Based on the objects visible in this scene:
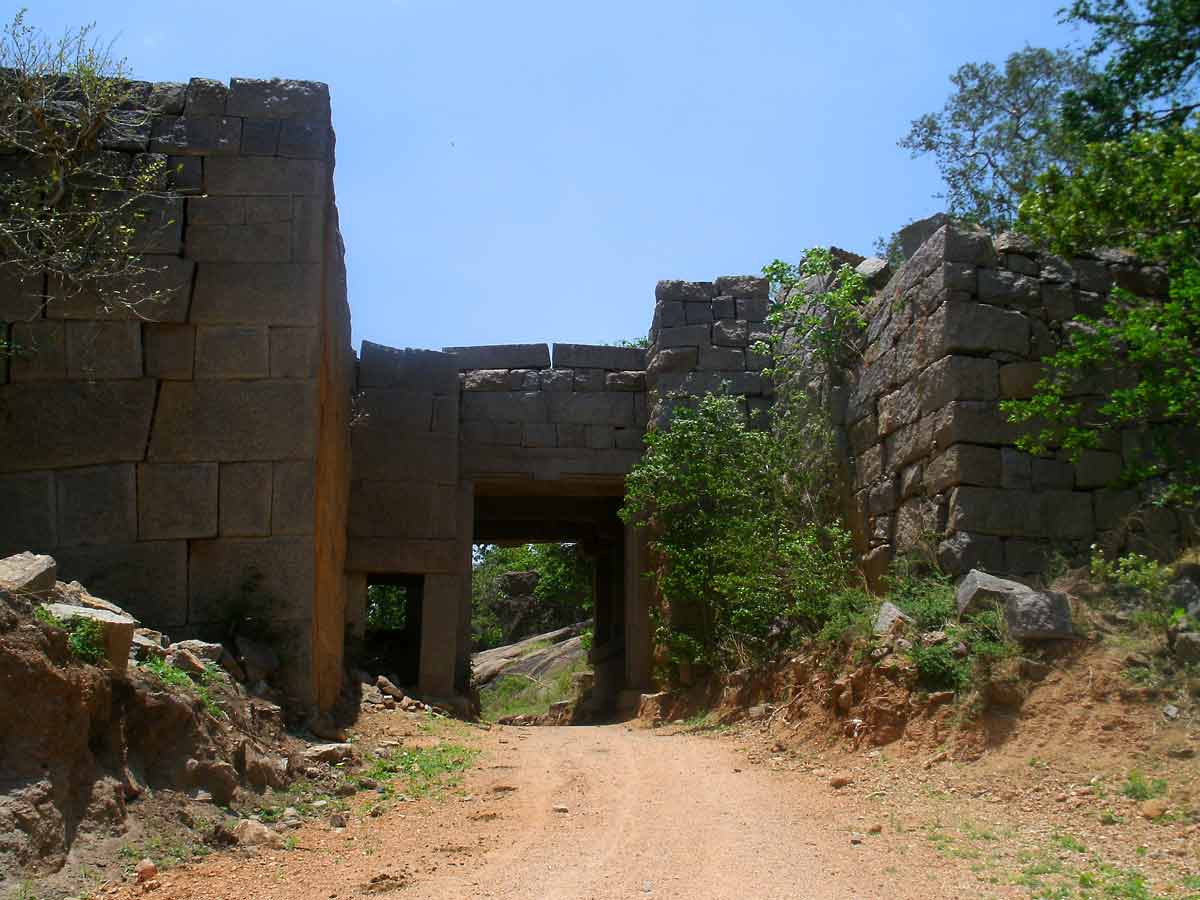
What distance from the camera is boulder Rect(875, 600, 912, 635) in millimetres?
7910

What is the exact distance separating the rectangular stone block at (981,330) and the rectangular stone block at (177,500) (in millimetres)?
5554

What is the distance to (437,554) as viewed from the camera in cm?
1220

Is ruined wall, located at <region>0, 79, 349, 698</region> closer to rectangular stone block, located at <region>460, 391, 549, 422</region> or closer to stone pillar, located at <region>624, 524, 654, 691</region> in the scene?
rectangular stone block, located at <region>460, 391, 549, 422</region>

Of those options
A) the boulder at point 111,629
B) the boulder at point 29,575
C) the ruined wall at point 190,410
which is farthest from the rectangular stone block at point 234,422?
the boulder at point 111,629

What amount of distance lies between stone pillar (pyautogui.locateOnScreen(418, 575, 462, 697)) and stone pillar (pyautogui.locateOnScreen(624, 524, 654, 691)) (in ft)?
6.66

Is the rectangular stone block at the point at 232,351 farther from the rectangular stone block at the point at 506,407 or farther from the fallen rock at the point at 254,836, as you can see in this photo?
the rectangular stone block at the point at 506,407

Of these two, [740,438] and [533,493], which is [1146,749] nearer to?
[740,438]

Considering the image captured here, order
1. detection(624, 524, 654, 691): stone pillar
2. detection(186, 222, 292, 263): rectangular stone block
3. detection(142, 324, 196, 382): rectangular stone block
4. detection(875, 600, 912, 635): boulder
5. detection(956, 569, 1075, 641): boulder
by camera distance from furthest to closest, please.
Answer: detection(624, 524, 654, 691): stone pillar, detection(186, 222, 292, 263): rectangular stone block, detection(142, 324, 196, 382): rectangular stone block, detection(875, 600, 912, 635): boulder, detection(956, 569, 1075, 641): boulder

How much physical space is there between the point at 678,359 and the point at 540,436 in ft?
5.90

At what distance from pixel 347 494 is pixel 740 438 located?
4087mm

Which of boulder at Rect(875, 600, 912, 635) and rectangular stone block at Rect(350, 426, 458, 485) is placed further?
rectangular stone block at Rect(350, 426, 458, 485)

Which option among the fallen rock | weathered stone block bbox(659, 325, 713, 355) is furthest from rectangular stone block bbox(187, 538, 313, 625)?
weathered stone block bbox(659, 325, 713, 355)

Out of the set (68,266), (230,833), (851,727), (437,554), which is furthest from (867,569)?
(68,266)

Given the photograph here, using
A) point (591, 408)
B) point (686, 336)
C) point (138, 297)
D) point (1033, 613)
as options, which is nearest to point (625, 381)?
point (591, 408)
